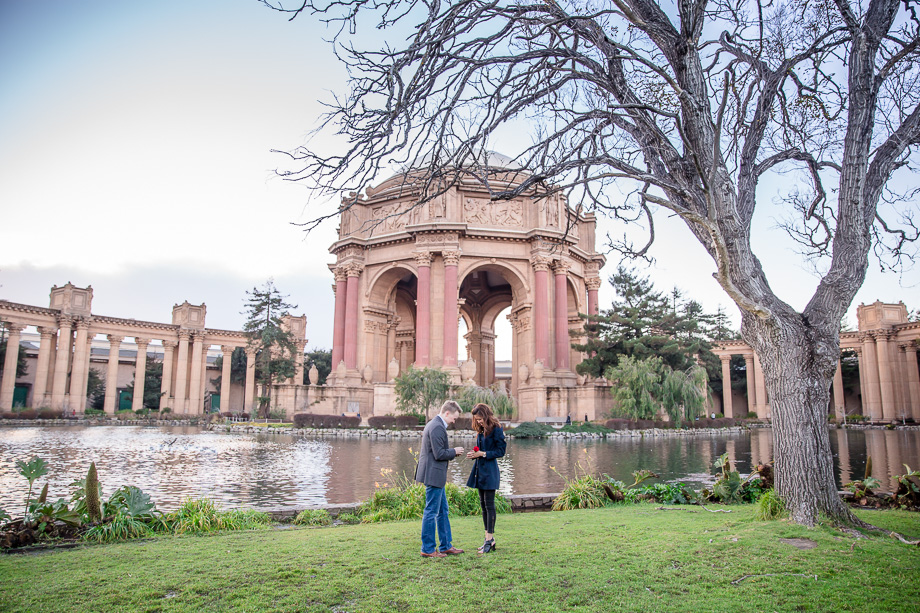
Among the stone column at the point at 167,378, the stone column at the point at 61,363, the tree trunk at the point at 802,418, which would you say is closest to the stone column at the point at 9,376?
the stone column at the point at 61,363

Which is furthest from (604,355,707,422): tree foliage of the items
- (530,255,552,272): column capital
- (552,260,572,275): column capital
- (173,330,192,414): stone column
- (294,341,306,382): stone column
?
(173,330,192,414): stone column

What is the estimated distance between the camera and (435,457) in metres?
5.29

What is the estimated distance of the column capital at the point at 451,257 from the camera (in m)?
37.7

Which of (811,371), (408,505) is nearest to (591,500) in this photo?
(408,505)

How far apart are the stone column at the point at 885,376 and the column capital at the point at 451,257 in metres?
35.8

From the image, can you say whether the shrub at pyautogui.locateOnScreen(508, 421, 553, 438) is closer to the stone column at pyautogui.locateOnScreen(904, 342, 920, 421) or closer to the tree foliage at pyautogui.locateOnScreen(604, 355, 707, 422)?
the tree foliage at pyautogui.locateOnScreen(604, 355, 707, 422)

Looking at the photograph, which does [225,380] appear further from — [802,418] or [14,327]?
[802,418]

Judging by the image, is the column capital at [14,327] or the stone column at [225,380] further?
the stone column at [225,380]

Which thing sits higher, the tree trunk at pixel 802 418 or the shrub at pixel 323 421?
the tree trunk at pixel 802 418

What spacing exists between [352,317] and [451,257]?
345 inches

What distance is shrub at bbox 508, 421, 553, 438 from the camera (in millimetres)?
25891

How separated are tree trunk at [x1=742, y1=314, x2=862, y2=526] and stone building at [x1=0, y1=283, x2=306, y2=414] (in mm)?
35084

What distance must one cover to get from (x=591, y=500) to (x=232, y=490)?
5.99 meters

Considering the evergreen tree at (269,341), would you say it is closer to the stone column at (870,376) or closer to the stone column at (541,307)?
the stone column at (541,307)
